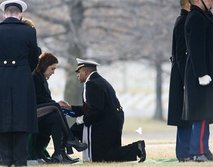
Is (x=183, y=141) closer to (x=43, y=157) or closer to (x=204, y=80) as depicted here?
(x=204, y=80)

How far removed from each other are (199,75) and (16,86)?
2174mm

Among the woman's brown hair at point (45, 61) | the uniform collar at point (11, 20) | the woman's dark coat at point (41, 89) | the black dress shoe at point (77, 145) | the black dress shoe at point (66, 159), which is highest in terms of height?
the uniform collar at point (11, 20)

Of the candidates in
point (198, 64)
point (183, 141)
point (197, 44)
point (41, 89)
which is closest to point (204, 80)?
point (198, 64)

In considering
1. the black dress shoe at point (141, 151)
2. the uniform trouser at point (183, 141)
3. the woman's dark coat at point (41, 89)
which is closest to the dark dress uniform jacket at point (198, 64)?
the uniform trouser at point (183, 141)

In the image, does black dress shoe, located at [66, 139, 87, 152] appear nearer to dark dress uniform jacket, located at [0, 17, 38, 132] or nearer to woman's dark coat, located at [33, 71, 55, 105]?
woman's dark coat, located at [33, 71, 55, 105]

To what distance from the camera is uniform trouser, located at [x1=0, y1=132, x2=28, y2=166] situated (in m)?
11.1

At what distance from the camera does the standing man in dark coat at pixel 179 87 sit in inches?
464

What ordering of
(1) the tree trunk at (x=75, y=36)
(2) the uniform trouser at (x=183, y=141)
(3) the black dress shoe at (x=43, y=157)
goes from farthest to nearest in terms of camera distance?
(1) the tree trunk at (x=75, y=36) → (3) the black dress shoe at (x=43, y=157) → (2) the uniform trouser at (x=183, y=141)

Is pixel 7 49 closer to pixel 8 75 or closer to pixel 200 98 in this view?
pixel 8 75

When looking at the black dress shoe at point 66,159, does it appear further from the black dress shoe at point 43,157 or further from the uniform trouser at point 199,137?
the uniform trouser at point 199,137

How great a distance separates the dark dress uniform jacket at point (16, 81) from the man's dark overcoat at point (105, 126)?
52.0 inches

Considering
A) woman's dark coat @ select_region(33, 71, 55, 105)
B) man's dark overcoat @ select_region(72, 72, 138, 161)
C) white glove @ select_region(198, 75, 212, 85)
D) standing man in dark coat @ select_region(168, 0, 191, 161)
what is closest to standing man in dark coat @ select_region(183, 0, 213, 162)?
white glove @ select_region(198, 75, 212, 85)

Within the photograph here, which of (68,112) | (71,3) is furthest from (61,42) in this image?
(68,112)

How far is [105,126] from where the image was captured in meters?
12.3
